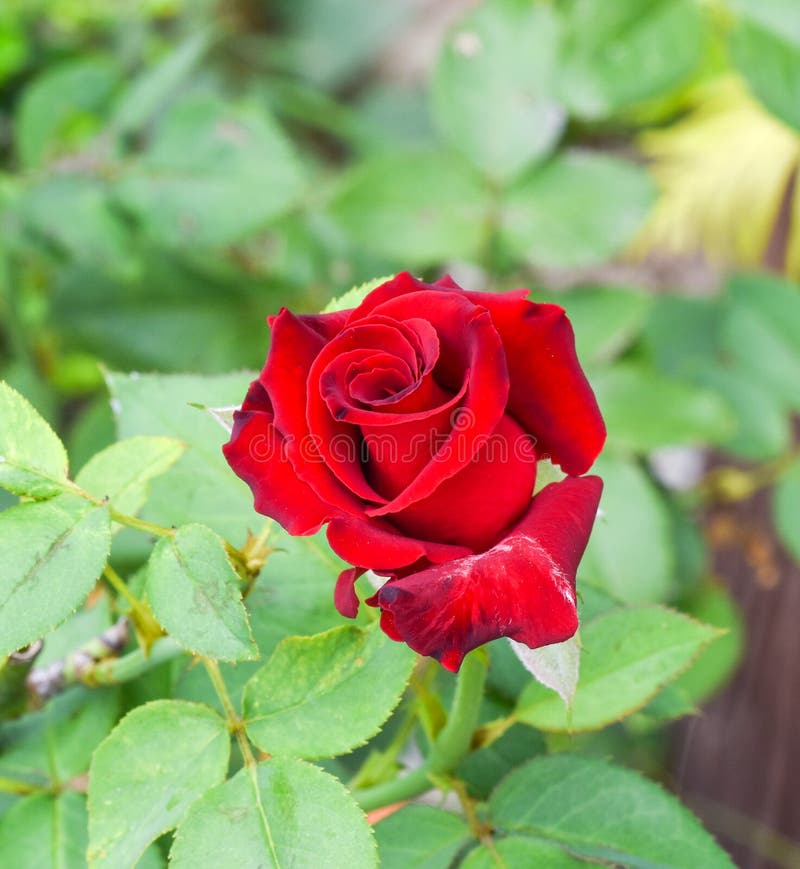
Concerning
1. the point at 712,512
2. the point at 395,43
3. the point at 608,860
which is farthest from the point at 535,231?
the point at 395,43

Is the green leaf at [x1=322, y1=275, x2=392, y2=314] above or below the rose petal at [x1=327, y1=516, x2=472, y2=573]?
above

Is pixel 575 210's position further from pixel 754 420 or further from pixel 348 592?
pixel 348 592

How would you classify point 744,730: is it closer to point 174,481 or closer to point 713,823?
point 713,823

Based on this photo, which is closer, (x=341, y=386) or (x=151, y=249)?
(x=341, y=386)

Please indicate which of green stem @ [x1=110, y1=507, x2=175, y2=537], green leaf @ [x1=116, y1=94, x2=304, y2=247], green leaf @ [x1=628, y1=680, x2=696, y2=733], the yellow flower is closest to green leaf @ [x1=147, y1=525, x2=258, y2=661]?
green stem @ [x1=110, y1=507, x2=175, y2=537]

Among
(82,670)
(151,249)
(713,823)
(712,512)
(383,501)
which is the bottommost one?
(713,823)

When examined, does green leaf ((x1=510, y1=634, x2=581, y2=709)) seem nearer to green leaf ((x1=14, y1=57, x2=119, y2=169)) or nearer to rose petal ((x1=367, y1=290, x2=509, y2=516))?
rose petal ((x1=367, y1=290, x2=509, y2=516))
